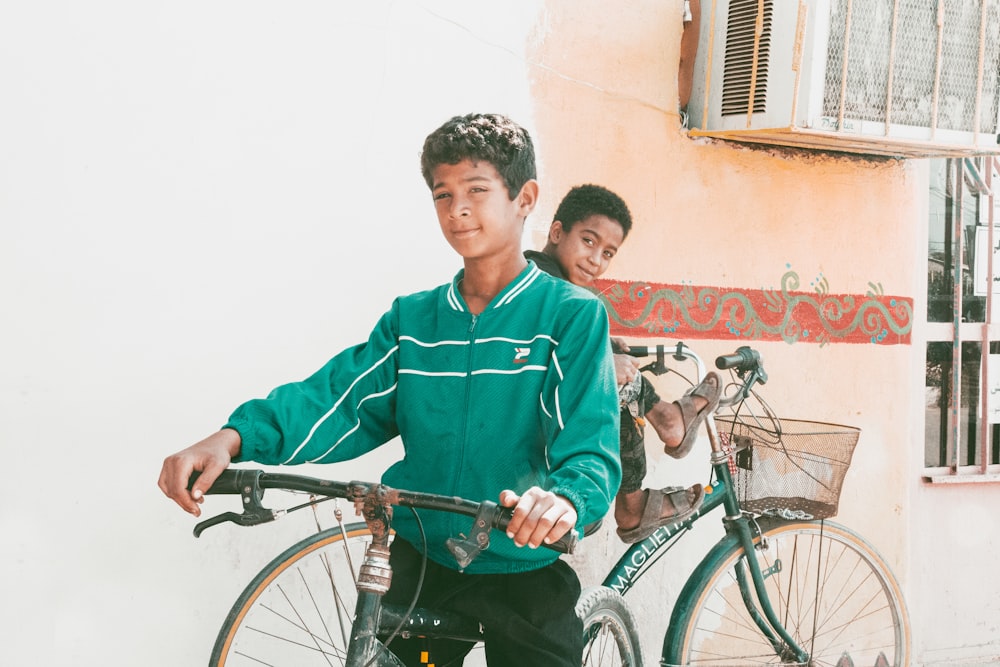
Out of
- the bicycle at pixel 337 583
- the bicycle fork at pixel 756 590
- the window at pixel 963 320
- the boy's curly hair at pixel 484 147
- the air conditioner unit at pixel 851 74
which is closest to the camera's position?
the bicycle at pixel 337 583

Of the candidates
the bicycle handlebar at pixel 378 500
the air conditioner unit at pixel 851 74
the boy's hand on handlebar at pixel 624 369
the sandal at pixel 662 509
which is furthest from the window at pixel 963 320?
the bicycle handlebar at pixel 378 500

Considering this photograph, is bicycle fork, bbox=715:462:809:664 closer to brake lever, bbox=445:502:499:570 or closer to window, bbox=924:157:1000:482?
window, bbox=924:157:1000:482

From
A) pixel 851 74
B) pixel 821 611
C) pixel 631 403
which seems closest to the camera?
pixel 631 403

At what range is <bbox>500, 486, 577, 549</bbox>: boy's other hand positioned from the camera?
182 centimetres

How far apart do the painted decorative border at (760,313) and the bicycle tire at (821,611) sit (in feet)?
2.68

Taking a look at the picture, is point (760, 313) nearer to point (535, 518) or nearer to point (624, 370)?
point (624, 370)

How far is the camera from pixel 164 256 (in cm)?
318

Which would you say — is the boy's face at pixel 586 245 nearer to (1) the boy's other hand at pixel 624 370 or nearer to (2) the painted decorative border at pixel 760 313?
(2) the painted decorative border at pixel 760 313

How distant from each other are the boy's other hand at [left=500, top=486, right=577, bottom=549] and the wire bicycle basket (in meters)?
1.77

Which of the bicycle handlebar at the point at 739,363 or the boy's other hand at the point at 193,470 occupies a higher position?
the bicycle handlebar at the point at 739,363

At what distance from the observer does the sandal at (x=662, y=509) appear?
3.39m

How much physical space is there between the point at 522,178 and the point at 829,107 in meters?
1.91

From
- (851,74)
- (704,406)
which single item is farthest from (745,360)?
(851,74)

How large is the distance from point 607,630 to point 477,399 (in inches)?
41.6
